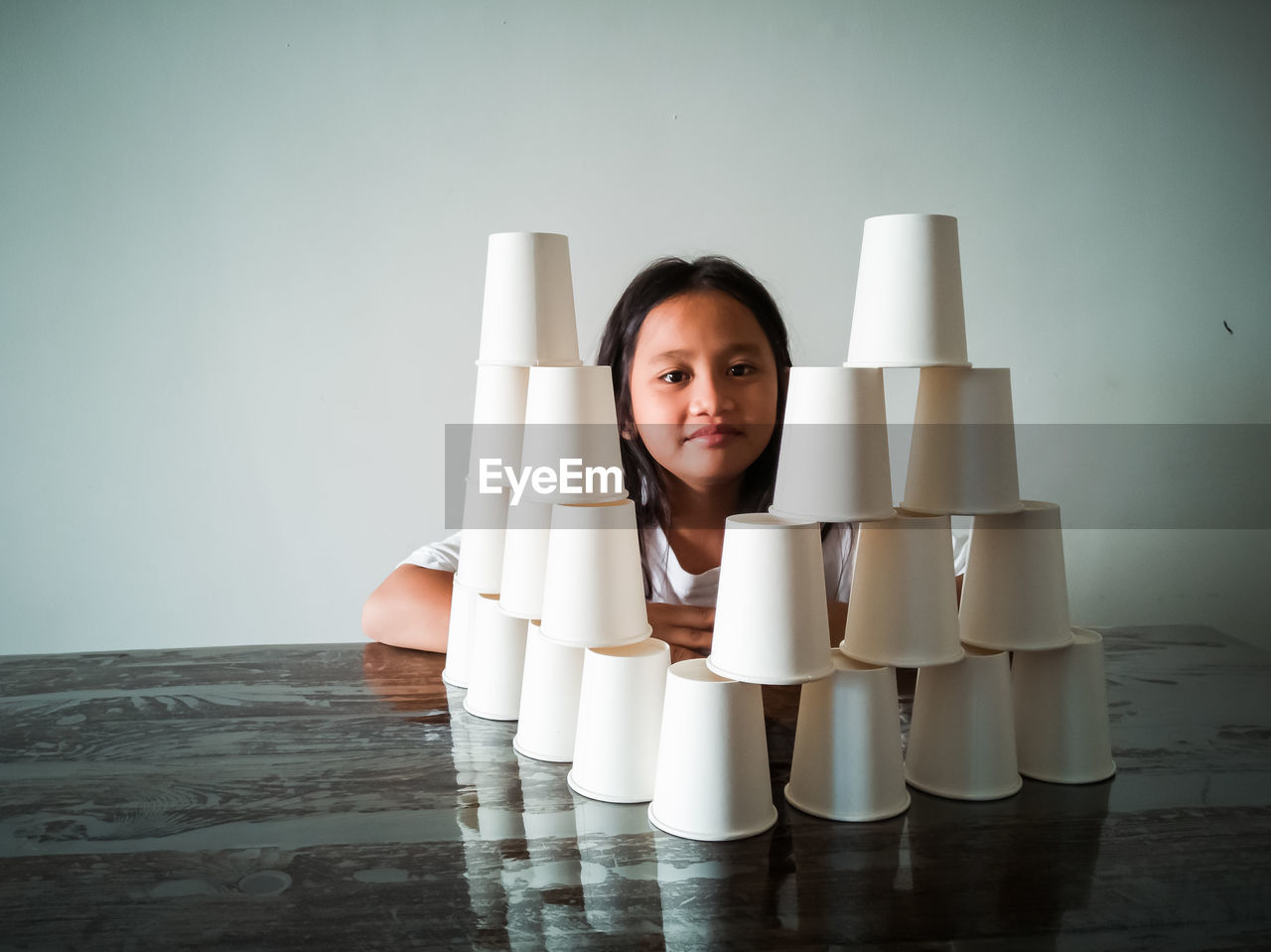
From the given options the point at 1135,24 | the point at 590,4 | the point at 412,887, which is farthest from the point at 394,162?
the point at 412,887

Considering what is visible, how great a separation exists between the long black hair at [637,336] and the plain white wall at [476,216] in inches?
16.1

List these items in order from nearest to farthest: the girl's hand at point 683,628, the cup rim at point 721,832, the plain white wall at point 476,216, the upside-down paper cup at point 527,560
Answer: the cup rim at point 721,832 → the upside-down paper cup at point 527,560 → the girl's hand at point 683,628 → the plain white wall at point 476,216

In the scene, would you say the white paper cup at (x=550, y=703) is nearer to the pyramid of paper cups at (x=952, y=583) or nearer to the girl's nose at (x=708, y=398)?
the pyramid of paper cups at (x=952, y=583)

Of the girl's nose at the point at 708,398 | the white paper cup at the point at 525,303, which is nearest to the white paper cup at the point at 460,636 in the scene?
the white paper cup at the point at 525,303

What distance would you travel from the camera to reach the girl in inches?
46.3

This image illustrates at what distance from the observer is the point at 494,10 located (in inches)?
67.7

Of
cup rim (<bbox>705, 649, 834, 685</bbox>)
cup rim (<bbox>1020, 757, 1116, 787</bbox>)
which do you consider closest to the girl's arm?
cup rim (<bbox>705, 649, 834, 685</bbox>)

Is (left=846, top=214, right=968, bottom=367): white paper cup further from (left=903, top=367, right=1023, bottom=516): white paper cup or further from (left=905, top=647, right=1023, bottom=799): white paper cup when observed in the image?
(left=905, top=647, right=1023, bottom=799): white paper cup

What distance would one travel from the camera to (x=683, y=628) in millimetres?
980

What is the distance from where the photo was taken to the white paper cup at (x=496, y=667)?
2.95 feet

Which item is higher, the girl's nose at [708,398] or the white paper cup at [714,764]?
the girl's nose at [708,398]

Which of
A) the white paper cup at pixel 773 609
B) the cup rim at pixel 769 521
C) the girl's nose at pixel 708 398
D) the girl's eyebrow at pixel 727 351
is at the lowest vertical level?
the white paper cup at pixel 773 609

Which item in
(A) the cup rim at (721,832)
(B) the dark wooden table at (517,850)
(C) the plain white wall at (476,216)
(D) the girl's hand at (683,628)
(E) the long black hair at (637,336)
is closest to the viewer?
(B) the dark wooden table at (517,850)

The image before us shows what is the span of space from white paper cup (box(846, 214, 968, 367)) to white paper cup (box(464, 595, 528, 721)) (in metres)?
0.40
